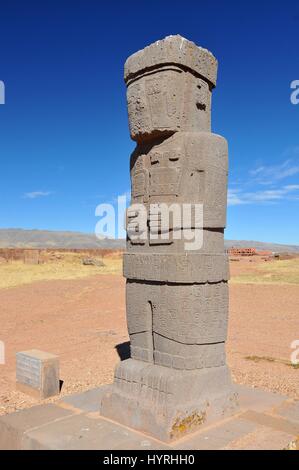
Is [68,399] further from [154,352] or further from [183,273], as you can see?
[183,273]

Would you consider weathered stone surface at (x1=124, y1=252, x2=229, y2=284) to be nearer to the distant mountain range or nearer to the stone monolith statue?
the stone monolith statue

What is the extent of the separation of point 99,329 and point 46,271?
1492 centimetres

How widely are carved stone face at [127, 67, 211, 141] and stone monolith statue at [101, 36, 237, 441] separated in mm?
11

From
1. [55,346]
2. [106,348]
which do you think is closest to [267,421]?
[106,348]

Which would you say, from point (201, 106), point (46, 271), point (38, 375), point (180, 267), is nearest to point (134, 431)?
point (180, 267)

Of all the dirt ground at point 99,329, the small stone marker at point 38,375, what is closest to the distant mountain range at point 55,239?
the dirt ground at point 99,329

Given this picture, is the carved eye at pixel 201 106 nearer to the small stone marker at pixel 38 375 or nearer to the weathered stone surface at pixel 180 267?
the weathered stone surface at pixel 180 267

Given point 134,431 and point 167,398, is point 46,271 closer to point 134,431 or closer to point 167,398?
point 134,431

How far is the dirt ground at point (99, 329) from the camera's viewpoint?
7.32 m

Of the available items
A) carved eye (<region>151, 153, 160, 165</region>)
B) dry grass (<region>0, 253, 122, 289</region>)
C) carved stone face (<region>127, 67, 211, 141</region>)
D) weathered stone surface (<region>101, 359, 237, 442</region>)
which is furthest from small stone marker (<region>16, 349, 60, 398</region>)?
dry grass (<region>0, 253, 122, 289</region>)

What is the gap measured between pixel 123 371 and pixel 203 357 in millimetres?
973

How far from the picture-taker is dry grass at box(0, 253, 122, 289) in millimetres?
21719

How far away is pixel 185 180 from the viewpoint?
4840mm

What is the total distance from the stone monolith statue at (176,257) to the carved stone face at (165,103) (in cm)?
1
